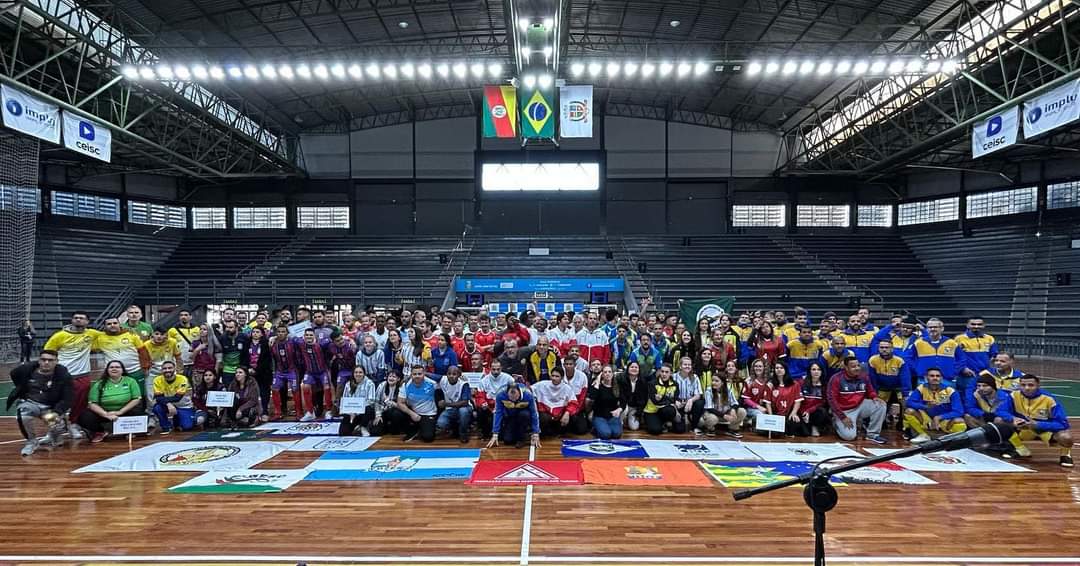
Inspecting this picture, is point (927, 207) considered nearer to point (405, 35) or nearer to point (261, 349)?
point (405, 35)

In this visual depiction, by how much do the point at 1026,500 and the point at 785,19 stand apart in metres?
14.1

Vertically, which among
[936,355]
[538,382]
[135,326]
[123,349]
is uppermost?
[135,326]

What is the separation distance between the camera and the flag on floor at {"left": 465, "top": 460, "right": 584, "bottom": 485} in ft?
18.2

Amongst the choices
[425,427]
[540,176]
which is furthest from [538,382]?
[540,176]

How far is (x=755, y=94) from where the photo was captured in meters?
21.5

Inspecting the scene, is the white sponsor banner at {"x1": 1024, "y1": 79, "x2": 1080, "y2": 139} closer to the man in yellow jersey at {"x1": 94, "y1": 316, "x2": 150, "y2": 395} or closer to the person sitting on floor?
the person sitting on floor

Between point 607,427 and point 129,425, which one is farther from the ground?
point 129,425

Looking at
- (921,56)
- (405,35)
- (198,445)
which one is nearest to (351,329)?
(198,445)

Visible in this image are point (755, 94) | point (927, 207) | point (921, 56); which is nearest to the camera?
point (921, 56)

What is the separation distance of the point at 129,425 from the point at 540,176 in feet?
66.3

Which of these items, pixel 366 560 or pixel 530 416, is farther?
pixel 530 416

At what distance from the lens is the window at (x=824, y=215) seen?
85.4 ft

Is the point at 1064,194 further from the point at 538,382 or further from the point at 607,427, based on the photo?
the point at 538,382

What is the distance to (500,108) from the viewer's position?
42.6ft
